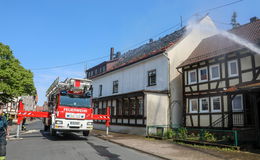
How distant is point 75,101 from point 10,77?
1999 centimetres

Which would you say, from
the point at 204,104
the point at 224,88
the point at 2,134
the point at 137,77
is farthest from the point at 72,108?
the point at 224,88

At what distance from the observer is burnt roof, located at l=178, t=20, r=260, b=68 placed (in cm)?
1465

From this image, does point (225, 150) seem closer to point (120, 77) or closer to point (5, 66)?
point (120, 77)

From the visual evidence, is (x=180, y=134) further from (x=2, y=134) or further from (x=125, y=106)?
(x=2, y=134)

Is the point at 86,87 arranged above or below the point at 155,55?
below

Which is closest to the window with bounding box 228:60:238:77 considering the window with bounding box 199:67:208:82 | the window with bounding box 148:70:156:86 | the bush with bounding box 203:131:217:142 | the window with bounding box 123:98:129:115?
the window with bounding box 199:67:208:82

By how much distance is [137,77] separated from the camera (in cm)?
2159

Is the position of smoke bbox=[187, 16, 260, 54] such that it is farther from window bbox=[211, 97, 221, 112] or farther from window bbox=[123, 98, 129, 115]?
window bbox=[123, 98, 129, 115]

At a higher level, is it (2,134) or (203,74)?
(203,74)

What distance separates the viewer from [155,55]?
1927cm

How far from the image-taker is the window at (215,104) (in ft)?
48.6

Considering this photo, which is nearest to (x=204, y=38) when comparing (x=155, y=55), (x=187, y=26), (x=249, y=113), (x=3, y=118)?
(x=187, y=26)

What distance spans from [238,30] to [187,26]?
4779mm

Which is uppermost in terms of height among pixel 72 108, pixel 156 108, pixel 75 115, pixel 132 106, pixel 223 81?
pixel 223 81
